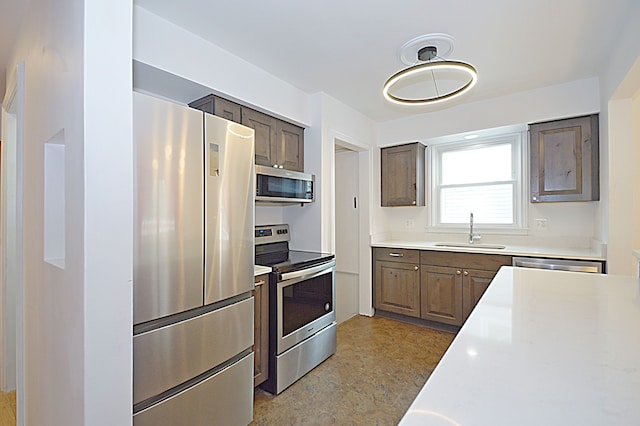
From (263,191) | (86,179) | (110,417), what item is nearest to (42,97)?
(86,179)

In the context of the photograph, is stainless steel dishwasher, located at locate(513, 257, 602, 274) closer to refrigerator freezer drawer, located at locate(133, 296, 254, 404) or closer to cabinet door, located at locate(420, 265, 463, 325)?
cabinet door, located at locate(420, 265, 463, 325)

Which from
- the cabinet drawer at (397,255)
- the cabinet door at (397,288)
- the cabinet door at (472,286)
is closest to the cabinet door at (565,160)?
the cabinet door at (472,286)

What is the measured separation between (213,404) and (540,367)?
1611 millimetres

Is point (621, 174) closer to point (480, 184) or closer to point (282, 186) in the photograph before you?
point (480, 184)

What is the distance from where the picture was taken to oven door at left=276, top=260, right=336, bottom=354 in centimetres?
227

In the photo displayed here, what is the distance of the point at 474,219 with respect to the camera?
3.80 meters

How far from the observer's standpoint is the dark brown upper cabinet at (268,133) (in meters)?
2.38

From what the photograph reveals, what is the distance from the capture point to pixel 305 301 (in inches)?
99.1

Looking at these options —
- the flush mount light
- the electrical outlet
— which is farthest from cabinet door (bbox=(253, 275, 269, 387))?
the electrical outlet

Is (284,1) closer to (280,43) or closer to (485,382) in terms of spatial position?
(280,43)

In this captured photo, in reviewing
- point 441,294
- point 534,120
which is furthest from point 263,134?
point 534,120

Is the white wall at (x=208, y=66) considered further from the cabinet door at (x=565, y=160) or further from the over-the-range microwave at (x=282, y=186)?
the cabinet door at (x=565, y=160)

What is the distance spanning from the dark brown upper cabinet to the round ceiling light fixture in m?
0.97

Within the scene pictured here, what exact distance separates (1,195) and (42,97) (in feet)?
5.51
